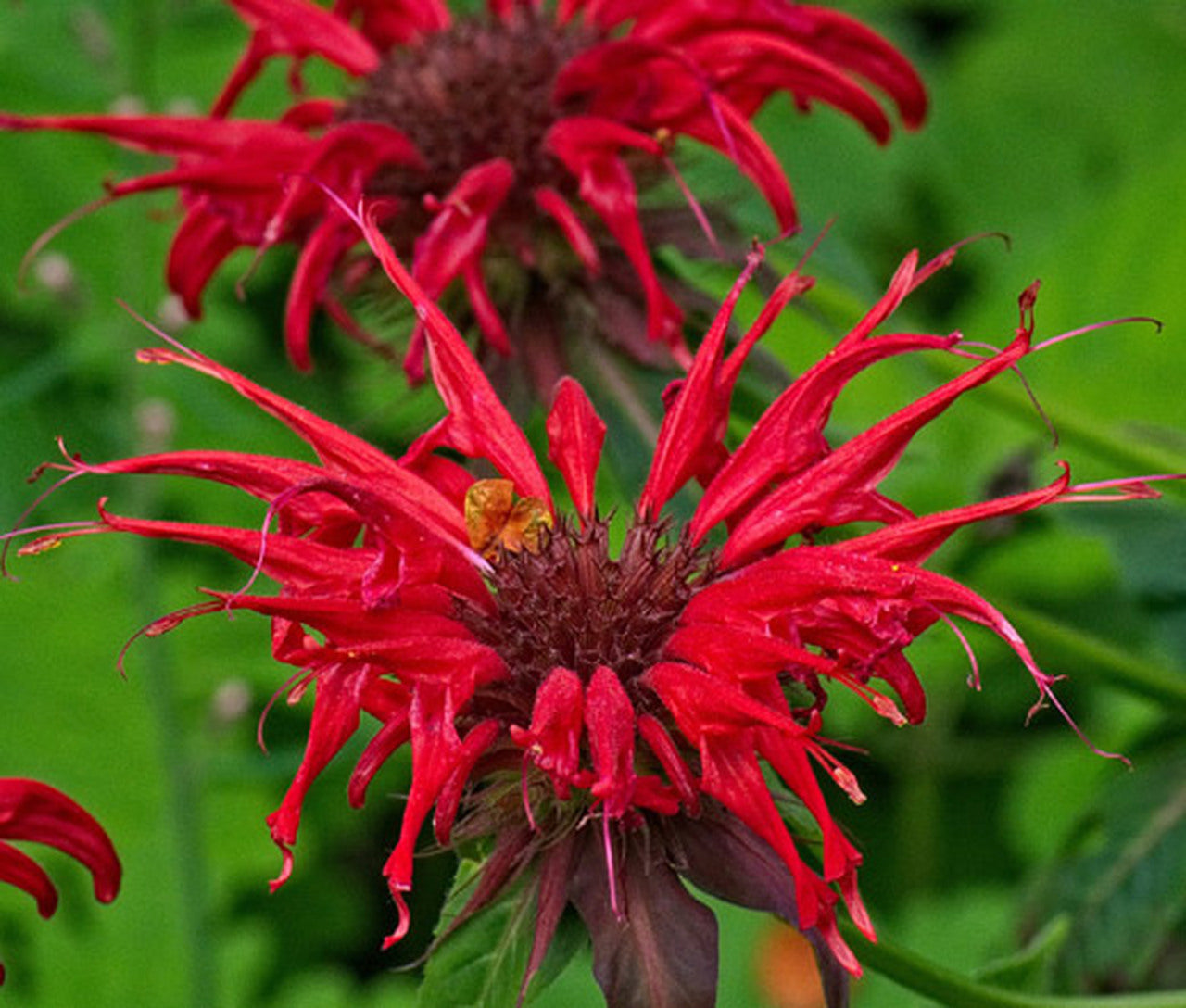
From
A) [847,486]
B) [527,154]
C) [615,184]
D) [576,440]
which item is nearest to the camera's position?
[847,486]

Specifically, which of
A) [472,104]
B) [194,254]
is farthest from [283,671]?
[472,104]

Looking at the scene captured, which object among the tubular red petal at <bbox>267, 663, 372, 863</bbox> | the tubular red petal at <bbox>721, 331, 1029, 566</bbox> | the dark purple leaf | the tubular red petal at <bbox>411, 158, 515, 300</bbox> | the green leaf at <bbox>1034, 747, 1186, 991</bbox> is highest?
the tubular red petal at <bbox>411, 158, 515, 300</bbox>

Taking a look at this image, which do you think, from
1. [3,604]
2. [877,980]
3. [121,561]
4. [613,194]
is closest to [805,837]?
[613,194]

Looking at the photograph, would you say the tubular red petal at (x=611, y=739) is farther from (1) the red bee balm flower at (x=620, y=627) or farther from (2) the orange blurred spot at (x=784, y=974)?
(2) the orange blurred spot at (x=784, y=974)

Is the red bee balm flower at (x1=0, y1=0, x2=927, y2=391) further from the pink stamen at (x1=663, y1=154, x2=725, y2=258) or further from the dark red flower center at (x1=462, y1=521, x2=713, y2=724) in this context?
the dark red flower center at (x1=462, y1=521, x2=713, y2=724)

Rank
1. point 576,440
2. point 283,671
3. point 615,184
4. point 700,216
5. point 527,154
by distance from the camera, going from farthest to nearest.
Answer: point 283,671, point 527,154, point 615,184, point 700,216, point 576,440

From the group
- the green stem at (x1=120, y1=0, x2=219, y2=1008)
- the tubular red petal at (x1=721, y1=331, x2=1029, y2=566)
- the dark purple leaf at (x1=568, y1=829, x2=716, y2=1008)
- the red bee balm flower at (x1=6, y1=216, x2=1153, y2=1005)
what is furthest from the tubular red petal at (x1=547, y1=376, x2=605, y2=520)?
the green stem at (x1=120, y1=0, x2=219, y2=1008)

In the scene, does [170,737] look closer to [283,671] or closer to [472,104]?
[283,671]
